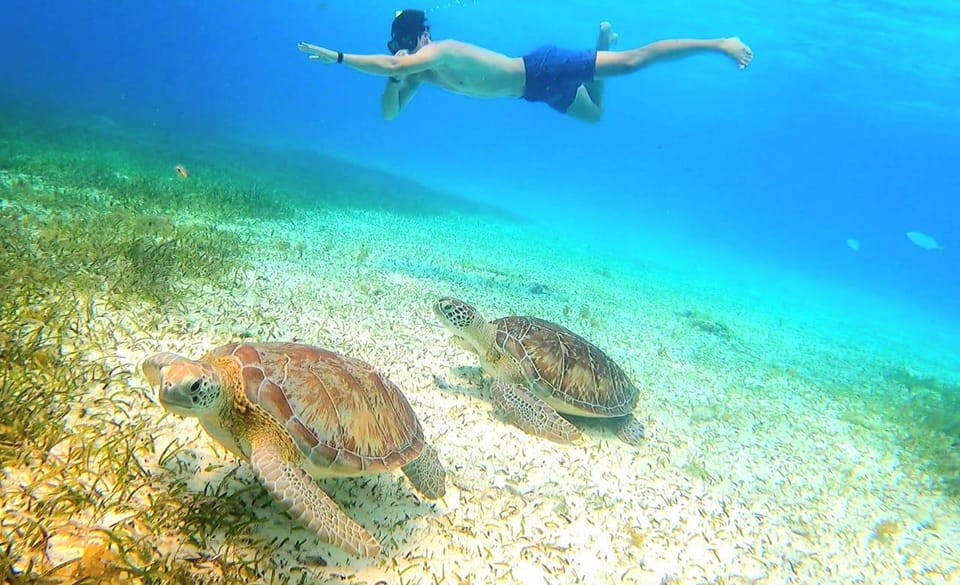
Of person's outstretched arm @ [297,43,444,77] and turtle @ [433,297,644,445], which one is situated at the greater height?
person's outstretched arm @ [297,43,444,77]

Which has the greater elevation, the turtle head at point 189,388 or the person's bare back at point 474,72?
the person's bare back at point 474,72

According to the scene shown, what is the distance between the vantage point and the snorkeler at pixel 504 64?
7.74 metres

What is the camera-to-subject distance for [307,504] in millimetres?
2463

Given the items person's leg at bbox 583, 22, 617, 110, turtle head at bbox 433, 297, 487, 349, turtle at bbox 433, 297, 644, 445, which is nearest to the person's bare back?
person's leg at bbox 583, 22, 617, 110

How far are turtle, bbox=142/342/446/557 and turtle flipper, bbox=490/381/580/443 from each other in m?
1.72

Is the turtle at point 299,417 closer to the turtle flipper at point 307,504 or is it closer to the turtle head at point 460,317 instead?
the turtle flipper at point 307,504

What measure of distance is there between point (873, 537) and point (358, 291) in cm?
729

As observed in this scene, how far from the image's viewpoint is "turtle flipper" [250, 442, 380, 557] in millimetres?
2416

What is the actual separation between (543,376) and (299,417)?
313 cm

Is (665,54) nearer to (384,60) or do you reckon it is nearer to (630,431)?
(384,60)

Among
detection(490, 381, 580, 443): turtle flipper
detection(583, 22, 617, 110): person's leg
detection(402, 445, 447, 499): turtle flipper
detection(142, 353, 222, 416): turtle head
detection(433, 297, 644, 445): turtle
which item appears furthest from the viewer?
detection(583, 22, 617, 110): person's leg

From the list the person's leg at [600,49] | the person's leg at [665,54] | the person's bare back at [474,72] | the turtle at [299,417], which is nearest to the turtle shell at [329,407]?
the turtle at [299,417]

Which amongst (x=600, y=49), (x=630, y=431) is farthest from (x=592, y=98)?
(x=630, y=431)

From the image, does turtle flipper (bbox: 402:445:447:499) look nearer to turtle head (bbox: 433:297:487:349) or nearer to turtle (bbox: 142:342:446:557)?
turtle (bbox: 142:342:446:557)
